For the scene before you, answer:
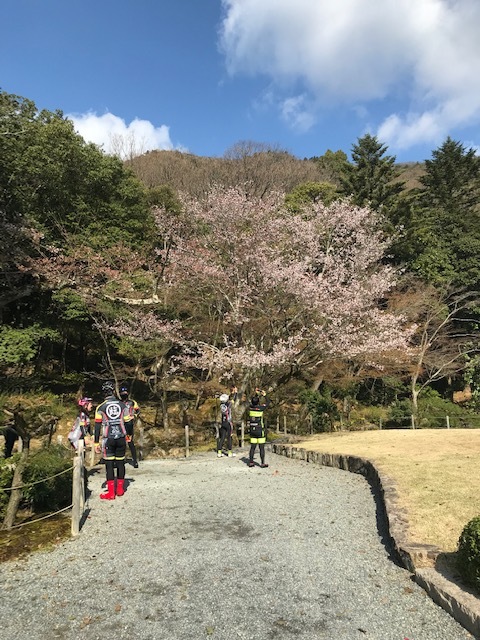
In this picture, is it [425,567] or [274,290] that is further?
[274,290]

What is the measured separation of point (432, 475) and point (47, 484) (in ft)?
20.5

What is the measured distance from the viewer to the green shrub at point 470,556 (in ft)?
10.8

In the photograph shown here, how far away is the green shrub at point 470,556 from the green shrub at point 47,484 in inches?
215

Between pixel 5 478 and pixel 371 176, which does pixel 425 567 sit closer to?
pixel 5 478

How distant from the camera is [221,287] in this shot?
14352 millimetres

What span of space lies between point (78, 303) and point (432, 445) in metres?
13.4

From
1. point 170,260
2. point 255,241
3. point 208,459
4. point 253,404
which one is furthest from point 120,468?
point 170,260

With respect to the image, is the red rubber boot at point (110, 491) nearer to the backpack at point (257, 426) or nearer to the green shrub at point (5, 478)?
the green shrub at point (5, 478)

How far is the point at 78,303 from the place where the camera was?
17.1 metres

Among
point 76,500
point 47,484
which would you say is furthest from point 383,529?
point 47,484

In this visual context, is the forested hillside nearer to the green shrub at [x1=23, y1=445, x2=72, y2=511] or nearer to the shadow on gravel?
the shadow on gravel

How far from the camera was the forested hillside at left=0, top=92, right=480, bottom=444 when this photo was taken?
44.8 feet

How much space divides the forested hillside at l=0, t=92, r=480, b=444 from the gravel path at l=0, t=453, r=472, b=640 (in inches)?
207

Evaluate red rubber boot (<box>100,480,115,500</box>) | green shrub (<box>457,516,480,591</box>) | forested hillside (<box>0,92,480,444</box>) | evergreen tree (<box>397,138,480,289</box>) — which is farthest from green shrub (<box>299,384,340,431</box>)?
green shrub (<box>457,516,480,591</box>)
